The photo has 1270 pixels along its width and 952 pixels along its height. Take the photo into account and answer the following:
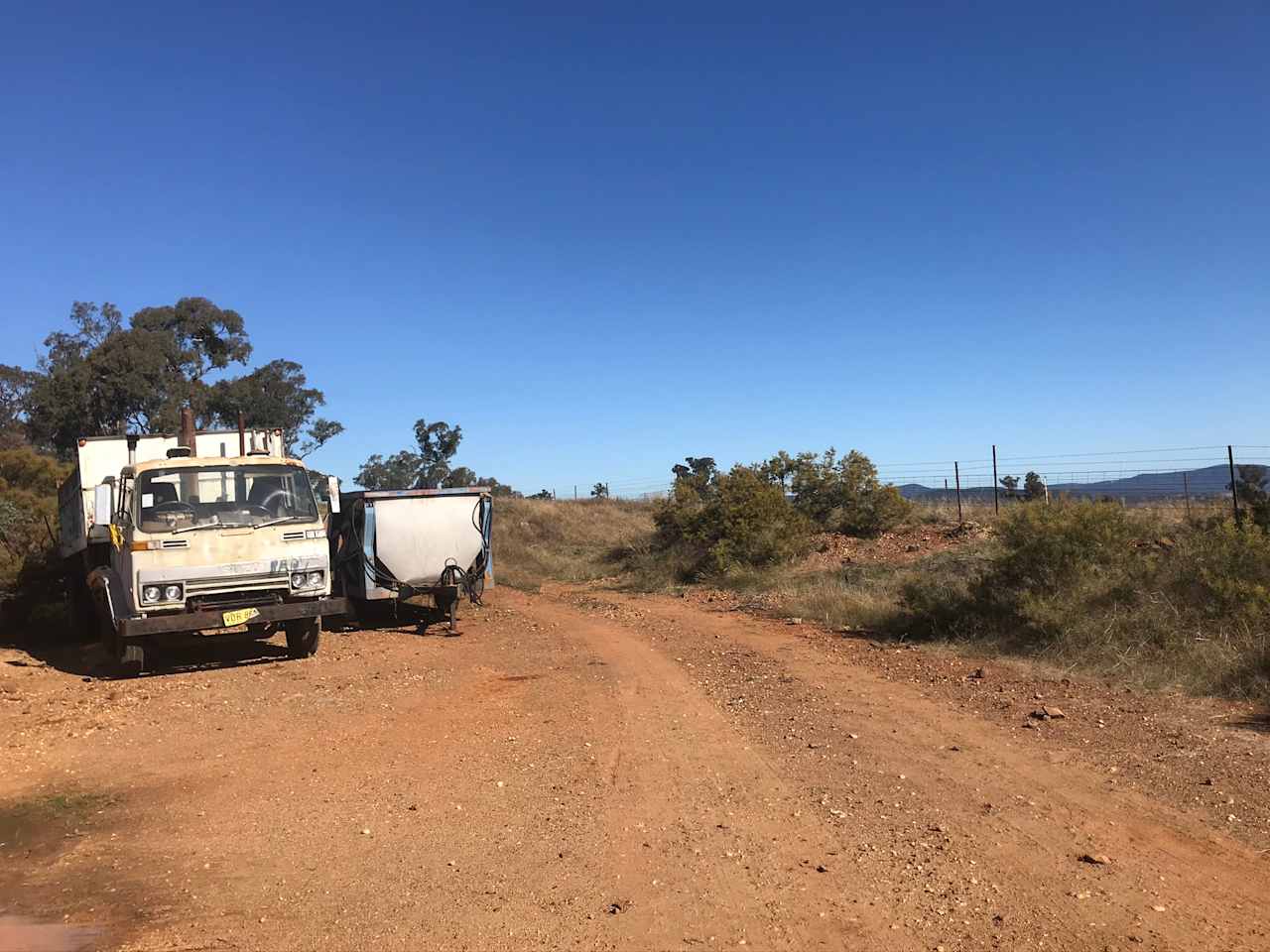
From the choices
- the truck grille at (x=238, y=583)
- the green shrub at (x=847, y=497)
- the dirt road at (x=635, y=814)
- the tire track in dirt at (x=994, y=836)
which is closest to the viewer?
the tire track in dirt at (x=994, y=836)

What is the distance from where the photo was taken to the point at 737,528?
23.7 meters

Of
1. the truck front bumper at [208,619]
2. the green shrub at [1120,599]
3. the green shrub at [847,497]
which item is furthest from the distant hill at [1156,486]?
the truck front bumper at [208,619]

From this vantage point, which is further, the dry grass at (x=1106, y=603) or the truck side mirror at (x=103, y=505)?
the truck side mirror at (x=103, y=505)

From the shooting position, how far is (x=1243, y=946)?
157 inches

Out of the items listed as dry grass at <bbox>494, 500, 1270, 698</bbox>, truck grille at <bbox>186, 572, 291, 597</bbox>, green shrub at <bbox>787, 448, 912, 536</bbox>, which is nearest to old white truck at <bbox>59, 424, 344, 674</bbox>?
truck grille at <bbox>186, 572, 291, 597</bbox>

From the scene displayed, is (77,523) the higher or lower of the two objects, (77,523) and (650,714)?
the higher

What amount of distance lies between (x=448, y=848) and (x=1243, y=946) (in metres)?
3.95

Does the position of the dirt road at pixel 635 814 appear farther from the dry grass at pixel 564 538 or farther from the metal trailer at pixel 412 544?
the dry grass at pixel 564 538

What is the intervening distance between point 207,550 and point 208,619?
31.9 inches

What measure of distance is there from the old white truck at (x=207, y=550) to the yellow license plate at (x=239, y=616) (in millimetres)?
12

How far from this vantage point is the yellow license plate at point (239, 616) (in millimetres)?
10750

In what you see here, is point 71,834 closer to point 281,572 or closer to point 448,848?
point 448,848

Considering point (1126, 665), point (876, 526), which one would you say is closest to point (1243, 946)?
point (1126, 665)

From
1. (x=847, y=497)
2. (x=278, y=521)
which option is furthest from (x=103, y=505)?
(x=847, y=497)
